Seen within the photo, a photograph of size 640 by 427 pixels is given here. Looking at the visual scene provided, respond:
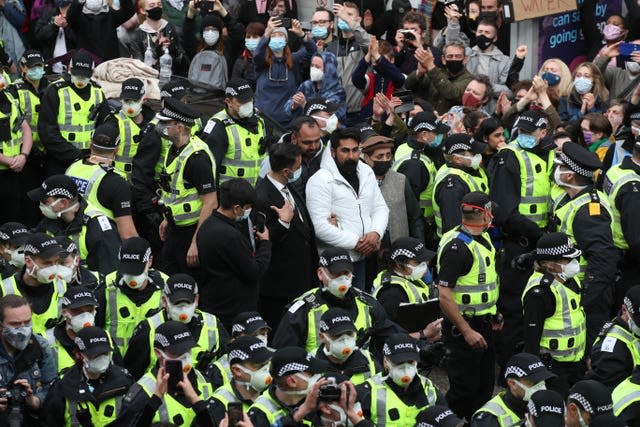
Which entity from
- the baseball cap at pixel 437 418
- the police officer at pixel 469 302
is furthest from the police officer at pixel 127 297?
the baseball cap at pixel 437 418

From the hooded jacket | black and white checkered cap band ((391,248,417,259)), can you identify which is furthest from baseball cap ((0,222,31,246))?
black and white checkered cap band ((391,248,417,259))

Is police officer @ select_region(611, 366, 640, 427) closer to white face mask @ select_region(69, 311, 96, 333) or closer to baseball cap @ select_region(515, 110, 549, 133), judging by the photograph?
white face mask @ select_region(69, 311, 96, 333)

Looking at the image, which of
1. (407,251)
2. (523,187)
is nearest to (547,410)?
(407,251)

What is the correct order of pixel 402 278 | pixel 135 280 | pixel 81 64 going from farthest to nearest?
pixel 81 64, pixel 402 278, pixel 135 280

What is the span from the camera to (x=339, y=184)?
42.2ft

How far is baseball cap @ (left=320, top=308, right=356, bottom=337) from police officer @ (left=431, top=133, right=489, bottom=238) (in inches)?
119

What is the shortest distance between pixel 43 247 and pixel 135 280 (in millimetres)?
772

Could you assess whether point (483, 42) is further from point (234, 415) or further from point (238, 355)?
point (234, 415)

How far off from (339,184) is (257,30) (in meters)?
4.49

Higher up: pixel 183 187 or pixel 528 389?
pixel 183 187

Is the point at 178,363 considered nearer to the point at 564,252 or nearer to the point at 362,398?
the point at 362,398

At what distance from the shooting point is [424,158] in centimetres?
1409

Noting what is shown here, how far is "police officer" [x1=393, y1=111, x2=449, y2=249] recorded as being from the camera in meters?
14.0

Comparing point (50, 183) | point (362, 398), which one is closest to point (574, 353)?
point (362, 398)
